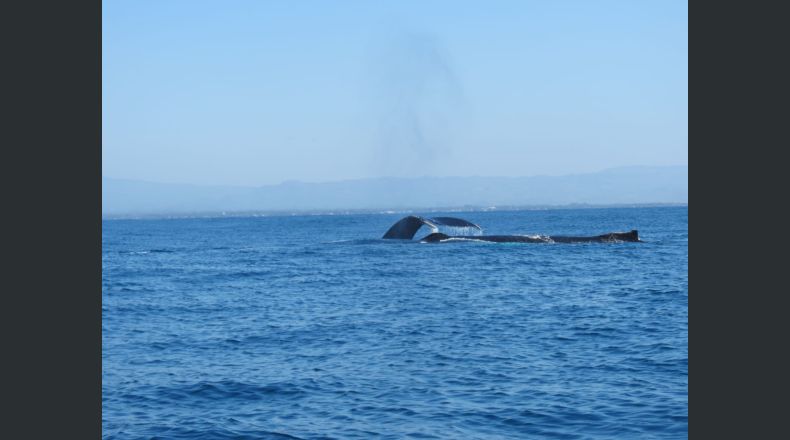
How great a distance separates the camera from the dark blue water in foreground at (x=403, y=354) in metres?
15.3

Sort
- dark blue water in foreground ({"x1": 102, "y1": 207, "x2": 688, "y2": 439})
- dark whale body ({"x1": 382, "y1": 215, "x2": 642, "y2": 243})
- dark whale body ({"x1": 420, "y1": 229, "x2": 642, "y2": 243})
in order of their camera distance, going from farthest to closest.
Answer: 1. dark whale body ({"x1": 420, "y1": 229, "x2": 642, "y2": 243})
2. dark whale body ({"x1": 382, "y1": 215, "x2": 642, "y2": 243})
3. dark blue water in foreground ({"x1": 102, "y1": 207, "x2": 688, "y2": 439})

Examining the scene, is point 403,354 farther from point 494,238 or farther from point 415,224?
point 494,238

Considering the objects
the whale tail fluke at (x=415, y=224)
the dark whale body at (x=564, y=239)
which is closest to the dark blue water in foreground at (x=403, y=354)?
the whale tail fluke at (x=415, y=224)

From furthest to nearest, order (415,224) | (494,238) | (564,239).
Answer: (415,224), (494,238), (564,239)

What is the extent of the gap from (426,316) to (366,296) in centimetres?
617

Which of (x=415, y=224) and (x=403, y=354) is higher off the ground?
(x=415, y=224)

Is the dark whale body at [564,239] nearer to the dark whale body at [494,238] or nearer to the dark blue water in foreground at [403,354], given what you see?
the dark whale body at [494,238]

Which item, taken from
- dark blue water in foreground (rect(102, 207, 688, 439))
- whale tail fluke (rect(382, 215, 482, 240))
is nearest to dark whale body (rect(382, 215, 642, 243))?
whale tail fluke (rect(382, 215, 482, 240))

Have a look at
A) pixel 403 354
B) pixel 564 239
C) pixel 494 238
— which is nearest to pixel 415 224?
pixel 494 238

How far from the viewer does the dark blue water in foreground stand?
15344mm

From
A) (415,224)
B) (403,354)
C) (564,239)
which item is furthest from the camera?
Result: (415,224)

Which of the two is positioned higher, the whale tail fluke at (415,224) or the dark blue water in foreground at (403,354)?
the whale tail fluke at (415,224)

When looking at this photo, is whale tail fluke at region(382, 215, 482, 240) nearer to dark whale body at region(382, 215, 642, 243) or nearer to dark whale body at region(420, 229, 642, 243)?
dark whale body at region(382, 215, 642, 243)

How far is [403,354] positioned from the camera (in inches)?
855
